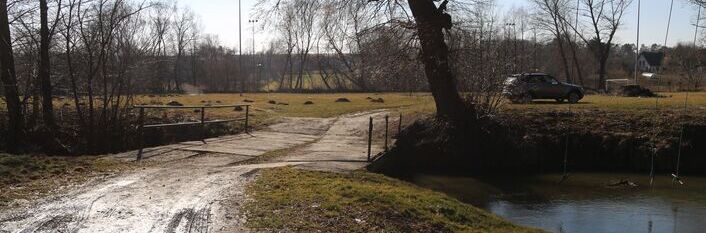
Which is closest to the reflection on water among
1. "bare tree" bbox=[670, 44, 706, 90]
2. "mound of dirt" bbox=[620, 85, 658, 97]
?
"mound of dirt" bbox=[620, 85, 658, 97]

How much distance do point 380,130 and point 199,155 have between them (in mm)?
9171

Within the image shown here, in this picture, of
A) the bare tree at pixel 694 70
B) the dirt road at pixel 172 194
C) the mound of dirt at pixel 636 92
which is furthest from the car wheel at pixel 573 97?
the dirt road at pixel 172 194

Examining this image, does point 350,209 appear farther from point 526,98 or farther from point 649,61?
point 649,61

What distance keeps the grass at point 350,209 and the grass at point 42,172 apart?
3047 millimetres

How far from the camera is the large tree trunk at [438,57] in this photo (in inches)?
805

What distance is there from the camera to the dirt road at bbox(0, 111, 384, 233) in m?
8.11

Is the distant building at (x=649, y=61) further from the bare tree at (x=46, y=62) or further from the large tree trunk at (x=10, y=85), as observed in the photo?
the large tree trunk at (x=10, y=85)

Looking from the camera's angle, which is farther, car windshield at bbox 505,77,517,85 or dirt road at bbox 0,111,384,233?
car windshield at bbox 505,77,517,85

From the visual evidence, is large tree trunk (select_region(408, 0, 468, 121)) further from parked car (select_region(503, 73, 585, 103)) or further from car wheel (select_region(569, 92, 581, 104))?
car wheel (select_region(569, 92, 581, 104))

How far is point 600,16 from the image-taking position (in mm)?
65312

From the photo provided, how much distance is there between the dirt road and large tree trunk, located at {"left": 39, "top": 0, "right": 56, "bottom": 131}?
5.42 metres

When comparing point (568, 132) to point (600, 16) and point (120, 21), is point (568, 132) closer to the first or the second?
point (120, 21)

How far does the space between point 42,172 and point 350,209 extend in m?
5.68

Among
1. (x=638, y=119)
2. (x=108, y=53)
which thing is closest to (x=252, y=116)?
(x=108, y=53)
